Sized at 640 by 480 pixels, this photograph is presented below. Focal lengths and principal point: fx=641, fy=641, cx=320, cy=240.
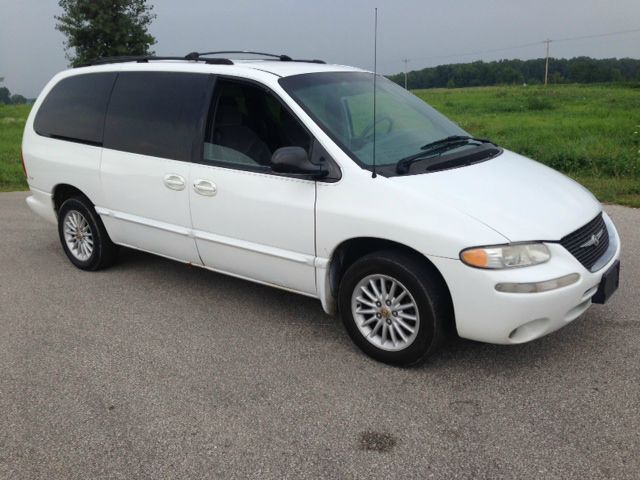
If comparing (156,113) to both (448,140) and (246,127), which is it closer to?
(246,127)

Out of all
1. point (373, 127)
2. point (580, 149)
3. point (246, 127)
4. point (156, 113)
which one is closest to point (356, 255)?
point (373, 127)

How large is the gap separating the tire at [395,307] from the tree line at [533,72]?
53251 mm

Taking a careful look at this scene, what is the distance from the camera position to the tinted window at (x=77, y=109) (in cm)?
528

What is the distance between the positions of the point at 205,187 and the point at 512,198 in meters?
2.04

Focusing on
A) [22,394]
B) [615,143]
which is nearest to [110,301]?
[22,394]

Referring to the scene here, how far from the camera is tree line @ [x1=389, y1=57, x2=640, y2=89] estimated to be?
59731mm

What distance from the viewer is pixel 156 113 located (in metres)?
4.82

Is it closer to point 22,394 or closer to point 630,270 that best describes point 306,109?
point 22,394

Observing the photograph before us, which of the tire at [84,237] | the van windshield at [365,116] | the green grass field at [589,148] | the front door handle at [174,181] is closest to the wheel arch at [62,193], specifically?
the tire at [84,237]

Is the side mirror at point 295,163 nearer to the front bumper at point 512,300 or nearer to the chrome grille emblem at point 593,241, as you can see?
the front bumper at point 512,300

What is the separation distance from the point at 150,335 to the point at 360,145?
1.92 m

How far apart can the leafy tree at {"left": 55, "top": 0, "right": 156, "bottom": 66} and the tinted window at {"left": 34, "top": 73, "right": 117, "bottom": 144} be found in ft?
97.6

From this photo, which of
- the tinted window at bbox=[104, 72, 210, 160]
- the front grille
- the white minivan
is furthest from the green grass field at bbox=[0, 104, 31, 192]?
the front grille

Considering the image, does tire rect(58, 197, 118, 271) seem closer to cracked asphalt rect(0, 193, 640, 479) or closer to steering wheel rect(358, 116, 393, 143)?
cracked asphalt rect(0, 193, 640, 479)
